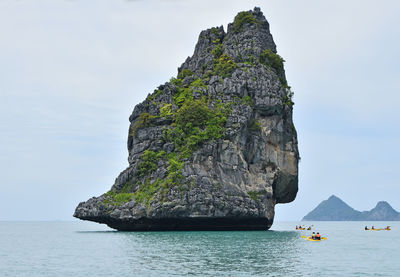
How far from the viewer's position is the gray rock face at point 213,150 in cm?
6706

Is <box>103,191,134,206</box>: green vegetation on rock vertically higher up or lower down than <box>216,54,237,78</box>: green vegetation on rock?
lower down

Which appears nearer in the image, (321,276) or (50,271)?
(321,276)

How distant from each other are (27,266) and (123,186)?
111ft

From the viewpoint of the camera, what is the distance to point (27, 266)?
38.8m

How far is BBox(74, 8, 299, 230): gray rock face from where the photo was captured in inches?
2640

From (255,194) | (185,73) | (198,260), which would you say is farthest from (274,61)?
(198,260)

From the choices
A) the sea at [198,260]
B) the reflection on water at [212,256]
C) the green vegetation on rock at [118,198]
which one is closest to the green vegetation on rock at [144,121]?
the green vegetation on rock at [118,198]

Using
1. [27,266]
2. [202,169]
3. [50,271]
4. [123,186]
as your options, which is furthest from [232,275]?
[123,186]

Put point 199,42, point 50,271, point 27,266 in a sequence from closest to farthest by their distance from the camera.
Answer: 1. point 50,271
2. point 27,266
3. point 199,42

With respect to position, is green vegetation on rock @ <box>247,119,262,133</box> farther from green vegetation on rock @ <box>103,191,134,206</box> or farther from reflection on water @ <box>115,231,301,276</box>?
reflection on water @ <box>115,231,301,276</box>

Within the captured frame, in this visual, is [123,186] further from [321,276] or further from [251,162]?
[321,276]

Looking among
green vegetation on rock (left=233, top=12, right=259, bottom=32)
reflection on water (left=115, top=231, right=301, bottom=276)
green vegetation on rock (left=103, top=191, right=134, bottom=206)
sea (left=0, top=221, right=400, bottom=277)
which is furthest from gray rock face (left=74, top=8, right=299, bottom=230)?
sea (left=0, top=221, right=400, bottom=277)

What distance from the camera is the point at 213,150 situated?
230ft

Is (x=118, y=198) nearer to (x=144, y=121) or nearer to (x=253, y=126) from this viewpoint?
(x=144, y=121)
